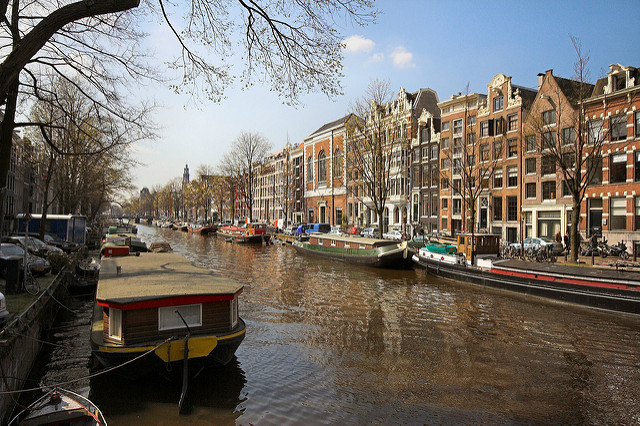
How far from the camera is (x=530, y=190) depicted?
4150 centimetres

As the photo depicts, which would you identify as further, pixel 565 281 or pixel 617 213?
pixel 617 213

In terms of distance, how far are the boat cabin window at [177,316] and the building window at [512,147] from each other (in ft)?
134

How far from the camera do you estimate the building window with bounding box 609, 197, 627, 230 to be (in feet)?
106

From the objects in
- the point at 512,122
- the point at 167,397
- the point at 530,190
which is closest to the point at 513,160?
the point at 530,190

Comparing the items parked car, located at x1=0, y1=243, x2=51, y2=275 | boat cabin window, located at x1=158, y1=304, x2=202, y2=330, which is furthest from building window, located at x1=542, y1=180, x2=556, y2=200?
parked car, located at x1=0, y1=243, x2=51, y2=275

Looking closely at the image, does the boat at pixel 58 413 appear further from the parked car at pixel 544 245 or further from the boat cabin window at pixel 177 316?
the parked car at pixel 544 245

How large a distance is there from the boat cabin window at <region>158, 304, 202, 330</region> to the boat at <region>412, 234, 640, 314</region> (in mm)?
17887

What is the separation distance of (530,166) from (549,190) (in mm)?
3325

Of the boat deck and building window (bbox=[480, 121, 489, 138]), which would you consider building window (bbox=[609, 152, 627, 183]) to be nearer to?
building window (bbox=[480, 121, 489, 138])

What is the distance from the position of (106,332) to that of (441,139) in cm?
4763

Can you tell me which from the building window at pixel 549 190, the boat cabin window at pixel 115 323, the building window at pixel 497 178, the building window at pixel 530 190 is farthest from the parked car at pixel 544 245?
the boat cabin window at pixel 115 323

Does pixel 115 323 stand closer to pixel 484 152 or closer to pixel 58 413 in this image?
pixel 58 413

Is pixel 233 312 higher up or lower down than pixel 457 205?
lower down

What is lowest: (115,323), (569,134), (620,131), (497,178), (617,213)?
(115,323)
